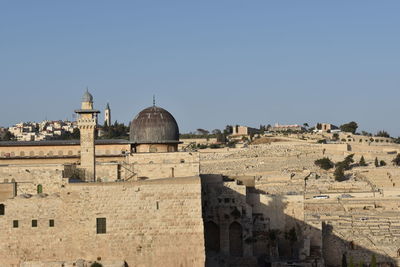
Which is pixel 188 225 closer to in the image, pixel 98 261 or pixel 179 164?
pixel 98 261

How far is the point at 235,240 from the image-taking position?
38.1 metres

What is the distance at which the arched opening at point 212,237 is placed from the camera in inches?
1485

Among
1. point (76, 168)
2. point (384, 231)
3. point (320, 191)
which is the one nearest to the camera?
point (76, 168)

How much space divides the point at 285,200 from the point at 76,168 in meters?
8.68

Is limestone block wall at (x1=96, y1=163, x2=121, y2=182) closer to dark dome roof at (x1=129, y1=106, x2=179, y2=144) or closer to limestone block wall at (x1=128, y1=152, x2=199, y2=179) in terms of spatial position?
limestone block wall at (x1=128, y1=152, x2=199, y2=179)

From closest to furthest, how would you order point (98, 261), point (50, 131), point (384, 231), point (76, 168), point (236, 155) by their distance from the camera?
point (98, 261) → point (76, 168) → point (384, 231) → point (236, 155) → point (50, 131)

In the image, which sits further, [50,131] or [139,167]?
[50,131]

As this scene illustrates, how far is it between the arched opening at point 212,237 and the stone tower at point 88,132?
16.1ft

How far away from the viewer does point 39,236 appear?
32.1m

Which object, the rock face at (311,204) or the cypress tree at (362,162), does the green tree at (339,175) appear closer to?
the rock face at (311,204)

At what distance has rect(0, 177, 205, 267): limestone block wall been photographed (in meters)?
32.0

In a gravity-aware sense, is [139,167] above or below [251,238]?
above

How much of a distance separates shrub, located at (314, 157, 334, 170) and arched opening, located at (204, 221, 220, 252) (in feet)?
119

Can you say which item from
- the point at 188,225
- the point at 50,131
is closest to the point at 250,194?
the point at 188,225
